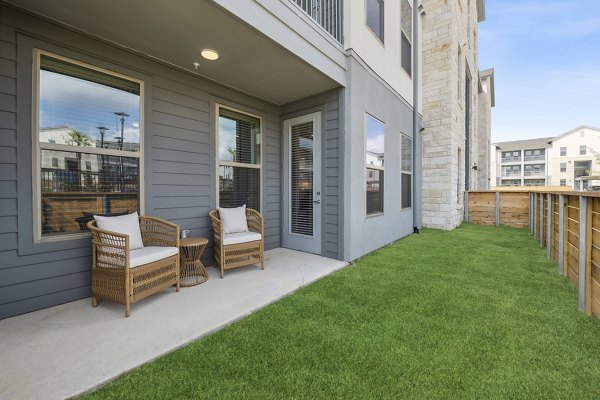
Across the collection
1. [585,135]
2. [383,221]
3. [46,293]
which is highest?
[585,135]

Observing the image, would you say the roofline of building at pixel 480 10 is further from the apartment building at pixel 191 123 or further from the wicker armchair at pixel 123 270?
the wicker armchair at pixel 123 270

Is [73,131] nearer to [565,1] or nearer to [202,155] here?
[202,155]

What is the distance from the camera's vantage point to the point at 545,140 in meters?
34.8

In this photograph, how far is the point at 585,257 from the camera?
7.64 ft

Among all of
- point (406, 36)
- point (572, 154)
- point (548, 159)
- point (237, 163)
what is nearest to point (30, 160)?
point (237, 163)

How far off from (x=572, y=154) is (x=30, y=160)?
45.7m

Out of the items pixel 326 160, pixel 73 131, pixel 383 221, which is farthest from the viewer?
pixel 383 221

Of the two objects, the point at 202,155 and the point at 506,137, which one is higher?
the point at 506,137

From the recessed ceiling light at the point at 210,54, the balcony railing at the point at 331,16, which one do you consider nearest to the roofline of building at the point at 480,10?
the balcony railing at the point at 331,16

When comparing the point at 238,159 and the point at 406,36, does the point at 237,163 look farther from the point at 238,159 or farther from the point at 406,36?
the point at 406,36

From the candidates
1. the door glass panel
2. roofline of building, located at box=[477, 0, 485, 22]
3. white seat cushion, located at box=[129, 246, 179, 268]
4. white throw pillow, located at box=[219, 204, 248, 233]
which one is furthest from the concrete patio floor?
roofline of building, located at box=[477, 0, 485, 22]

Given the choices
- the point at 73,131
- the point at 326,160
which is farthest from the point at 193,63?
the point at 326,160

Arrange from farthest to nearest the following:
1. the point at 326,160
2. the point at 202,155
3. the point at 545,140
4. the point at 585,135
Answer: the point at 545,140 < the point at 585,135 < the point at 326,160 < the point at 202,155

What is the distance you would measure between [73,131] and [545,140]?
159 ft
